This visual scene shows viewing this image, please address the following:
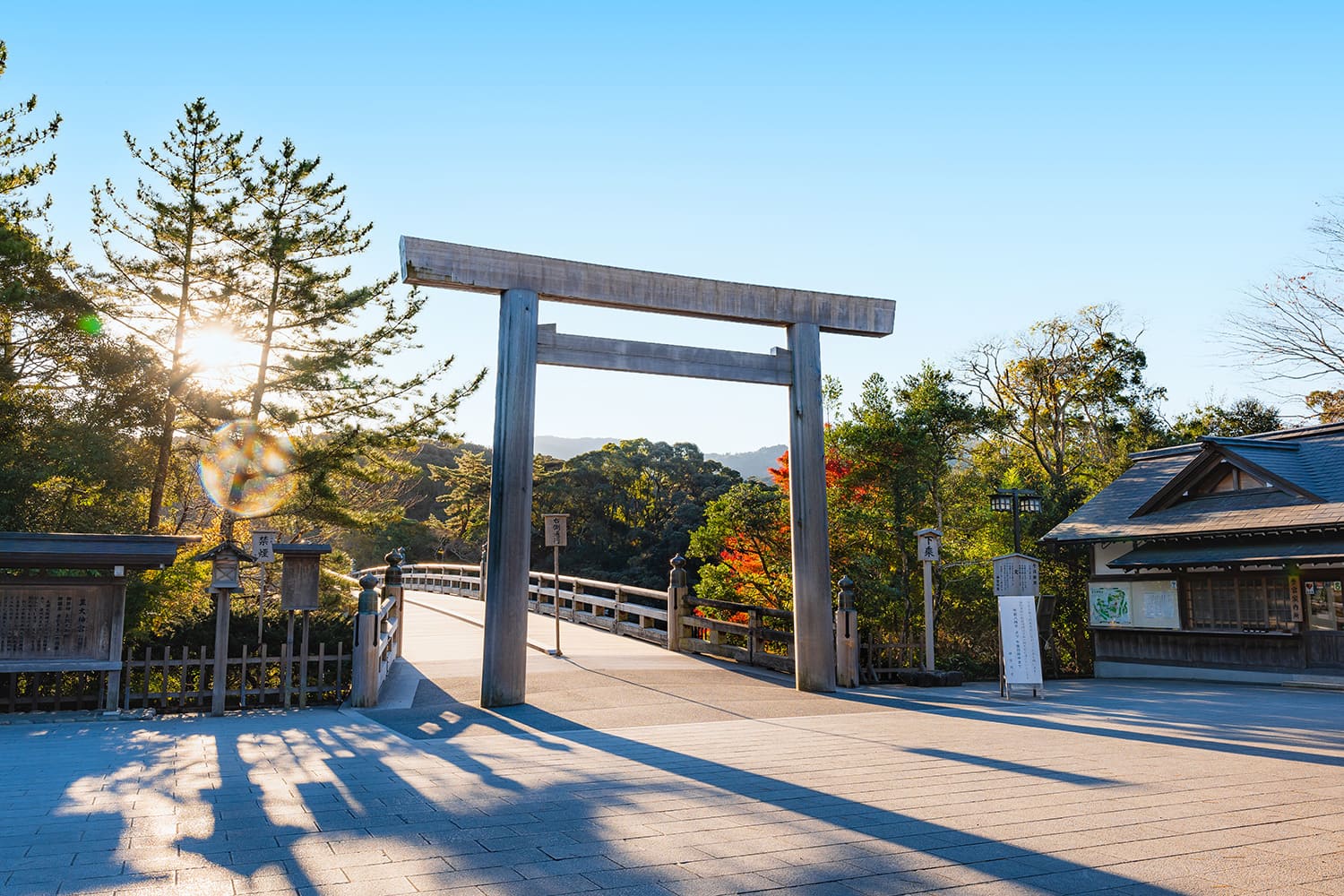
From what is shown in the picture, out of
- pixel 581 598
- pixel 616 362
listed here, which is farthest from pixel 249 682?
pixel 581 598

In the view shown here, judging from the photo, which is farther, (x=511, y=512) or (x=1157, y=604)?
(x=1157, y=604)

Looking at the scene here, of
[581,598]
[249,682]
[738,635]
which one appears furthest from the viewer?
[581,598]

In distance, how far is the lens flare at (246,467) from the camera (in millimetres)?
16984

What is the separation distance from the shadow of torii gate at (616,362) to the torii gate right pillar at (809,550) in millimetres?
14

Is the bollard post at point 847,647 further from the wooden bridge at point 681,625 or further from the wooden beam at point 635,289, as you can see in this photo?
the wooden beam at point 635,289

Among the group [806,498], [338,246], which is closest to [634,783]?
[806,498]

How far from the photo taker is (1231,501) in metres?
16.9

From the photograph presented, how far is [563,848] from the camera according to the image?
4328 mm

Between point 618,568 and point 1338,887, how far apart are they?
101ft

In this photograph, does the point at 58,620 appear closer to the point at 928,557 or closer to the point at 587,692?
the point at 587,692

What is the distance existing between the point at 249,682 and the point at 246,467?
6666mm

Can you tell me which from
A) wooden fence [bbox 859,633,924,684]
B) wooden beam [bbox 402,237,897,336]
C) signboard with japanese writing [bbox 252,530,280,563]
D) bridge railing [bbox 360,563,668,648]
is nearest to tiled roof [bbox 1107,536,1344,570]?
wooden fence [bbox 859,633,924,684]

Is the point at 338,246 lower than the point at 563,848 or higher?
higher

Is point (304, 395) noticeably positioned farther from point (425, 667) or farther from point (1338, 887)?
point (1338, 887)
